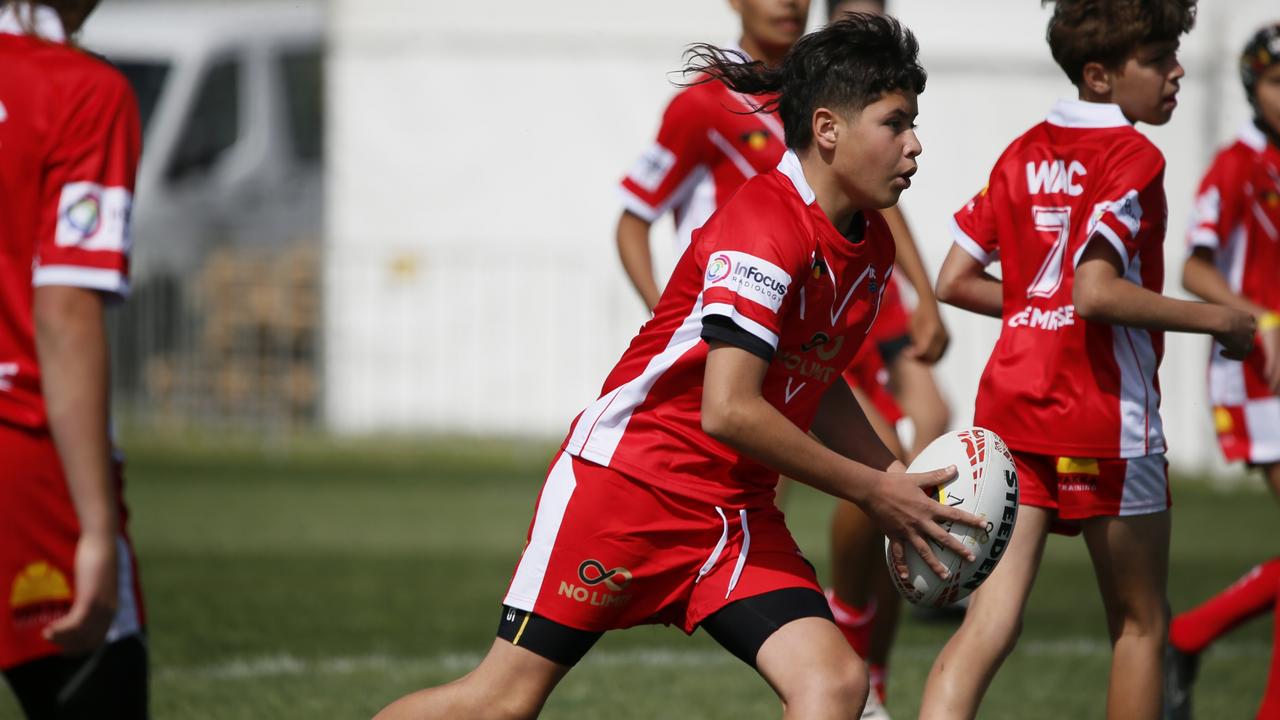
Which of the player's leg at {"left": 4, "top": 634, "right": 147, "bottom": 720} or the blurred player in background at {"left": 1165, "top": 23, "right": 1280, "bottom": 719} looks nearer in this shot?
the player's leg at {"left": 4, "top": 634, "right": 147, "bottom": 720}

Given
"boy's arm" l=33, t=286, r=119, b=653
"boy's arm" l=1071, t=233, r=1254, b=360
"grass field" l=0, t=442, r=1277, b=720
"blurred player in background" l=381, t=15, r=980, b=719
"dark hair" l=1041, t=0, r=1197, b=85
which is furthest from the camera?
"grass field" l=0, t=442, r=1277, b=720

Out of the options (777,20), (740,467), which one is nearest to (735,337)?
(740,467)

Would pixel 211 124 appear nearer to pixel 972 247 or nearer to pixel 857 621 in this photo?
pixel 857 621

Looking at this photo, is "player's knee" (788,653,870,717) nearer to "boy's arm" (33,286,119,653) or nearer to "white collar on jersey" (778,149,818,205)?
"white collar on jersey" (778,149,818,205)

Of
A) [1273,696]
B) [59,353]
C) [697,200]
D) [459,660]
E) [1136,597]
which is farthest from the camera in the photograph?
[459,660]

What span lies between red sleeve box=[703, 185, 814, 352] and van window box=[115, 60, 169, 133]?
562 inches

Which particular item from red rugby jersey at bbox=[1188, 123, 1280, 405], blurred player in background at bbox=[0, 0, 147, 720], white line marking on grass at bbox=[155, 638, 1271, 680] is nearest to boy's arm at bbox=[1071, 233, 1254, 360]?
red rugby jersey at bbox=[1188, 123, 1280, 405]

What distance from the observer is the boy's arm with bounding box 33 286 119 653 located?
247 cm

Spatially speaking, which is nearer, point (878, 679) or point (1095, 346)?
point (1095, 346)

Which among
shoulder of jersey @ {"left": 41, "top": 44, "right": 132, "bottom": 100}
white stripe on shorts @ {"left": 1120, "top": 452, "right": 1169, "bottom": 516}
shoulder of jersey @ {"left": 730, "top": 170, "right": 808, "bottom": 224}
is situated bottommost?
white stripe on shorts @ {"left": 1120, "top": 452, "right": 1169, "bottom": 516}

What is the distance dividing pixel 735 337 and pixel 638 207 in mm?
2443

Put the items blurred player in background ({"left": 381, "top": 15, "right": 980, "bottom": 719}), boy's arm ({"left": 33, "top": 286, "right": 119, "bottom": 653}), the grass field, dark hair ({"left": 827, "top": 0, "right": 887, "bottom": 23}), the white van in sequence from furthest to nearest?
1. the white van
2. the grass field
3. dark hair ({"left": 827, "top": 0, "right": 887, "bottom": 23})
4. blurred player in background ({"left": 381, "top": 15, "right": 980, "bottom": 719})
5. boy's arm ({"left": 33, "top": 286, "right": 119, "bottom": 653})

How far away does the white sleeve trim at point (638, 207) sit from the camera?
5488 millimetres

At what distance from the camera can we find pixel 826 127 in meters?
3.39
